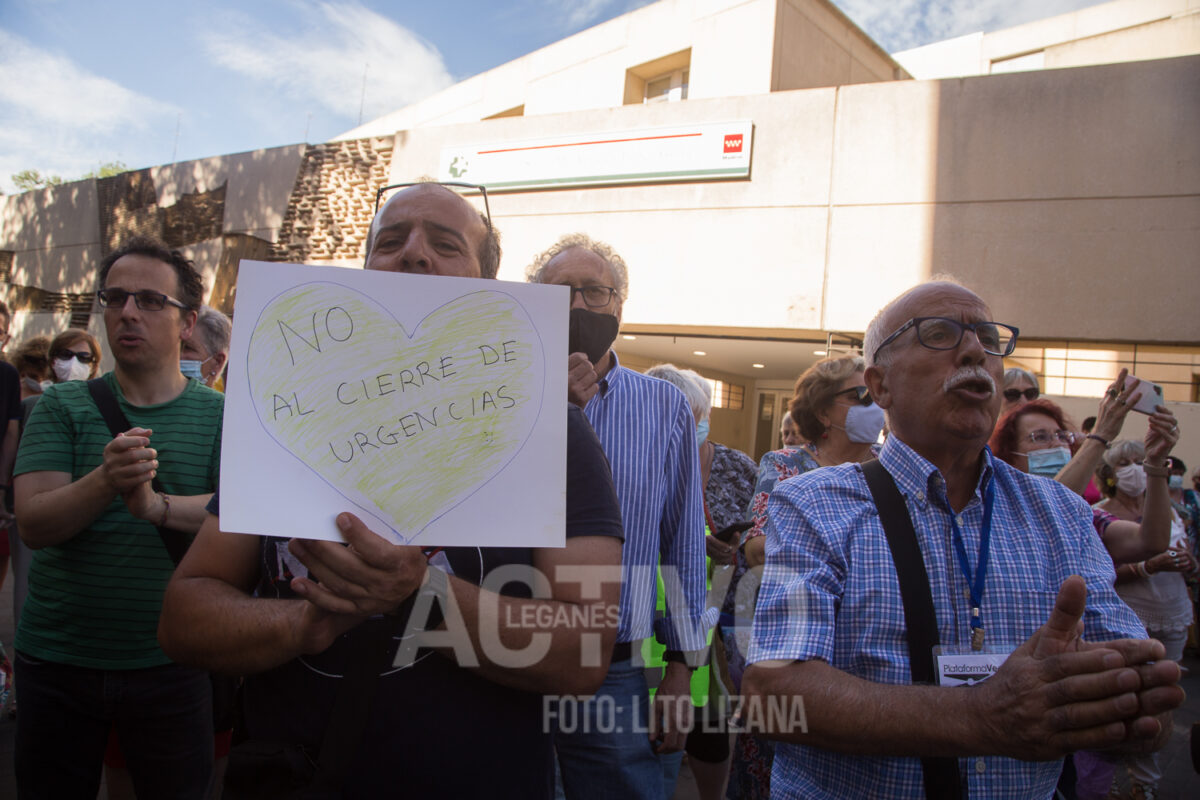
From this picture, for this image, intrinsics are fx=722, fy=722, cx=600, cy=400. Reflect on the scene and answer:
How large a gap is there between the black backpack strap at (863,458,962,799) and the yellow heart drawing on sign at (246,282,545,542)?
0.83m

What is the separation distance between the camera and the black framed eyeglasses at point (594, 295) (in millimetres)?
2396

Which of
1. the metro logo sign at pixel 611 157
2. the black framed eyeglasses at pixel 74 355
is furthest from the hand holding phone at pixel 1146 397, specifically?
the metro logo sign at pixel 611 157

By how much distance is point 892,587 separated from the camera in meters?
1.42

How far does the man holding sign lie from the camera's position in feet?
3.45

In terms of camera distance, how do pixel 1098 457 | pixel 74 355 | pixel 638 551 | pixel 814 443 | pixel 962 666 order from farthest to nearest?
pixel 74 355 < pixel 814 443 < pixel 1098 457 < pixel 638 551 < pixel 962 666

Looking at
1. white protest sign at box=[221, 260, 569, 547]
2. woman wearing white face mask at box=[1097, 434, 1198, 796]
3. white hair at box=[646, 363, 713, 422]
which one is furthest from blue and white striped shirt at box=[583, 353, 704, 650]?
woman wearing white face mask at box=[1097, 434, 1198, 796]

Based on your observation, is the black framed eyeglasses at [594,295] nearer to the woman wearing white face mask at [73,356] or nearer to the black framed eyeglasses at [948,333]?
Result: the black framed eyeglasses at [948,333]

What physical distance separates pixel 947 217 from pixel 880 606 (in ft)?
30.4

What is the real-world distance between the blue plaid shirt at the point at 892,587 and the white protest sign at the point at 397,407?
0.61 m

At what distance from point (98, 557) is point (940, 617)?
7.17ft

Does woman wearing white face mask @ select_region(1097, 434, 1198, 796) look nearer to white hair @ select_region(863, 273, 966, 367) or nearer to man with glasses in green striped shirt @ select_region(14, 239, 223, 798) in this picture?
white hair @ select_region(863, 273, 966, 367)

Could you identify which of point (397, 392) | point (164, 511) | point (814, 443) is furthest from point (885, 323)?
point (164, 511)

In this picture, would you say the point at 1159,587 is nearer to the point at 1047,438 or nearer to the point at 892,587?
the point at 1047,438

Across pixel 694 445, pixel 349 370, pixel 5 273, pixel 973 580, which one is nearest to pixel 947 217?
pixel 694 445
